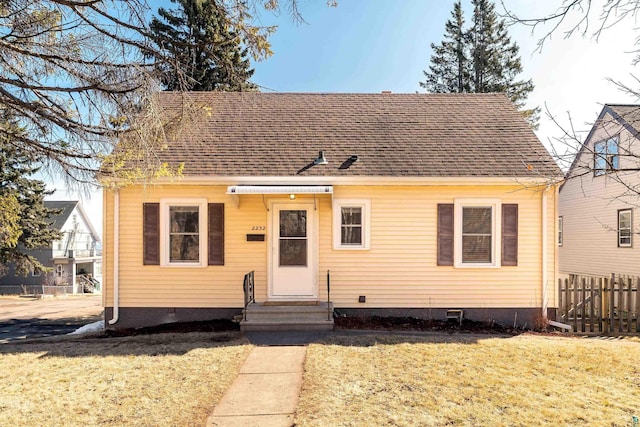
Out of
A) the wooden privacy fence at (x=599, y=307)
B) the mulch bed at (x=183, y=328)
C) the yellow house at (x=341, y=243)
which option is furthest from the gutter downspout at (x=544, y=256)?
the mulch bed at (x=183, y=328)

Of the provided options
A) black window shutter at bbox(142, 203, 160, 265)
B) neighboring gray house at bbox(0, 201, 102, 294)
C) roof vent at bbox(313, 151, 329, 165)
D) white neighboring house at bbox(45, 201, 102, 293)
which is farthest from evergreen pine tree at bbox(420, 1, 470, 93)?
white neighboring house at bbox(45, 201, 102, 293)

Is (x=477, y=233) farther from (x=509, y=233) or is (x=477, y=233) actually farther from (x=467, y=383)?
(x=467, y=383)

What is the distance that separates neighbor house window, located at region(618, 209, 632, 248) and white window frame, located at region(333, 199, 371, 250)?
1138cm

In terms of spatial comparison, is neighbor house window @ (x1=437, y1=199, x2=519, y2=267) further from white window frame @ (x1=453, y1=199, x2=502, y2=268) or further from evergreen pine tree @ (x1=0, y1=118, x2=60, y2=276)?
evergreen pine tree @ (x1=0, y1=118, x2=60, y2=276)

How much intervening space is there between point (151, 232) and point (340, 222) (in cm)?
425

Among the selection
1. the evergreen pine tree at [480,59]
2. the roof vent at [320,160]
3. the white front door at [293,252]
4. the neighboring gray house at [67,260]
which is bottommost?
the neighboring gray house at [67,260]

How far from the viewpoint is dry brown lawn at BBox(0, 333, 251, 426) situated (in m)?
4.31

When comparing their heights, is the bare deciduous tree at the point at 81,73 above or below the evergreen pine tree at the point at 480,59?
below

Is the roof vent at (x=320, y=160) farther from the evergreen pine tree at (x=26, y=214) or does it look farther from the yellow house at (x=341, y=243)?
the evergreen pine tree at (x=26, y=214)

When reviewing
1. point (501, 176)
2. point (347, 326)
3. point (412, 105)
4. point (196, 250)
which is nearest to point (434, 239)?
point (501, 176)

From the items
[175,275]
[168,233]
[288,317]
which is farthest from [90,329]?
[288,317]

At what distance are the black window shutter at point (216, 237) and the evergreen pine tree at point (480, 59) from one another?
21.9 meters

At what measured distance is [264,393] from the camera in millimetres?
4945

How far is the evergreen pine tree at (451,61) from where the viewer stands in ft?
86.8
